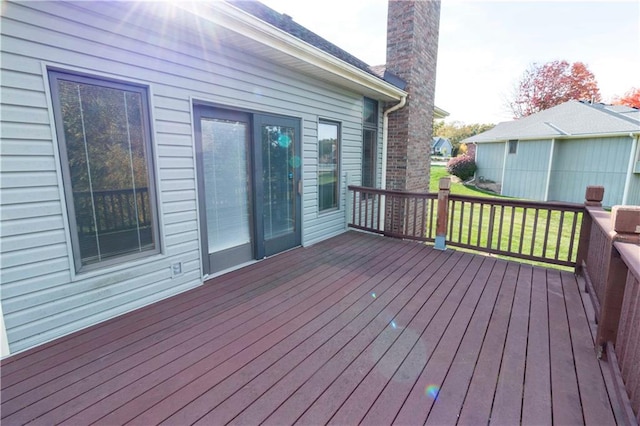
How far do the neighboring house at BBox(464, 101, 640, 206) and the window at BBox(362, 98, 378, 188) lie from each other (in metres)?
9.76

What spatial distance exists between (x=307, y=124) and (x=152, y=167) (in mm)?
2306

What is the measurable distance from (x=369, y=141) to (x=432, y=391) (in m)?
4.78

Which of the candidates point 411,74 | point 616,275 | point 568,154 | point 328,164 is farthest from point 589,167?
point 616,275

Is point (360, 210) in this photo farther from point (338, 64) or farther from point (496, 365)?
point (496, 365)

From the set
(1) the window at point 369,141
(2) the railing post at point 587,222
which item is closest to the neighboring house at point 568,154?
(1) the window at point 369,141

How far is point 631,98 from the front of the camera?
21312 millimetres

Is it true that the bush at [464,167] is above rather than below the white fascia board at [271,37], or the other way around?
below

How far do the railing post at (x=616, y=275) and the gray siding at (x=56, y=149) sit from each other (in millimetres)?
3357

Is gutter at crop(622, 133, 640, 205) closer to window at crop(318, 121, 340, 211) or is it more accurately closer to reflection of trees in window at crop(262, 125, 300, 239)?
window at crop(318, 121, 340, 211)

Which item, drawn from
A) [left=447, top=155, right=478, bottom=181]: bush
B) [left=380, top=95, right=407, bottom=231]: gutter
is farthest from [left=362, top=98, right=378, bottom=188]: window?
[left=447, top=155, right=478, bottom=181]: bush

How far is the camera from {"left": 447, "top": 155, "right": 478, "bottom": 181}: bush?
1538 centimetres

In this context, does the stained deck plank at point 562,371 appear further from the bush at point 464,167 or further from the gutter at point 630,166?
the bush at point 464,167

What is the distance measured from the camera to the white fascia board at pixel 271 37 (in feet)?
7.79

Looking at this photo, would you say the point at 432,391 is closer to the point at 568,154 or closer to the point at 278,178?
the point at 278,178
